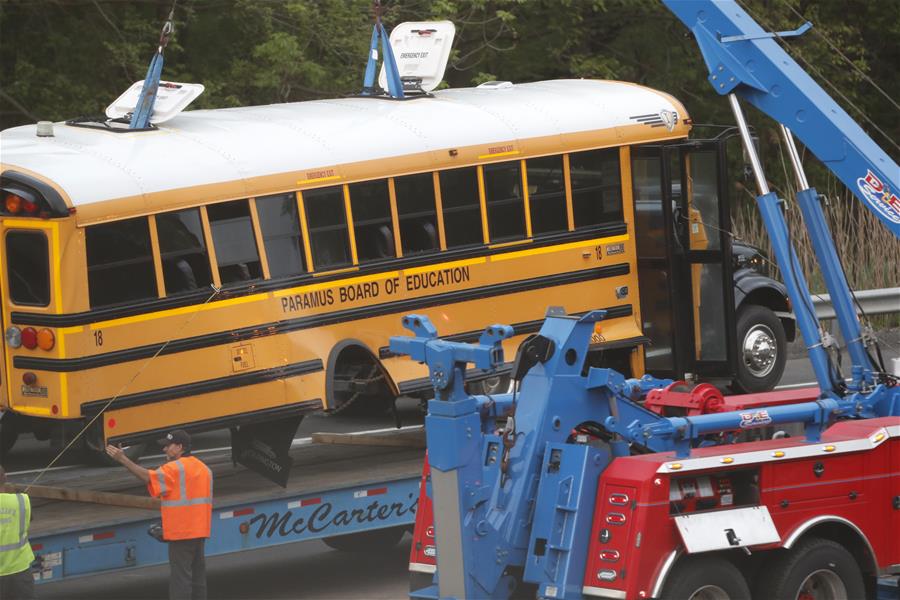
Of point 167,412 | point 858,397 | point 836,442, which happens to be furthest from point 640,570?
point 167,412

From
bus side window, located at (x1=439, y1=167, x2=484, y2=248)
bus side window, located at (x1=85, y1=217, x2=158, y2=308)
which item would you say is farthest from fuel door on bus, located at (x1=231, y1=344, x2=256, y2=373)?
bus side window, located at (x1=439, y1=167, x2=484, y2=248)

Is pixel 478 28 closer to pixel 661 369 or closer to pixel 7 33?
pixel 7 33

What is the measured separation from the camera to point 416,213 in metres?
11.9

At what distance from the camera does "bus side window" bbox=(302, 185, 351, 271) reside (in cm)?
1118

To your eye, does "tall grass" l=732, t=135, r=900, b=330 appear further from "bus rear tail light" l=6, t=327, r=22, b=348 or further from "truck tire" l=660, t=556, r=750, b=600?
"truck tire" l=660, t=556, r=750, b=600

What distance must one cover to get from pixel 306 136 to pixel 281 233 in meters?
0.80

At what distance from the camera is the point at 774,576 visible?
27.2ft

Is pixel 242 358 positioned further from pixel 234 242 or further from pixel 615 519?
pixel 615 519

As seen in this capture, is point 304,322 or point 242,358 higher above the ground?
point 304,322

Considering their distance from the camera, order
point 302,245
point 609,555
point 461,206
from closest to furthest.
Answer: point 609,555 → point 302,245 → point 461,206

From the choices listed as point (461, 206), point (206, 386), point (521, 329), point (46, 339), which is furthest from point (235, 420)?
point (521, 329)

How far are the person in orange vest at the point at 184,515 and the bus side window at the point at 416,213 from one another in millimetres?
2903

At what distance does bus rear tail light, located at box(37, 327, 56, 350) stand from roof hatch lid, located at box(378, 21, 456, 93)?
410 cm

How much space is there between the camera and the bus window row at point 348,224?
10250 millimetres
